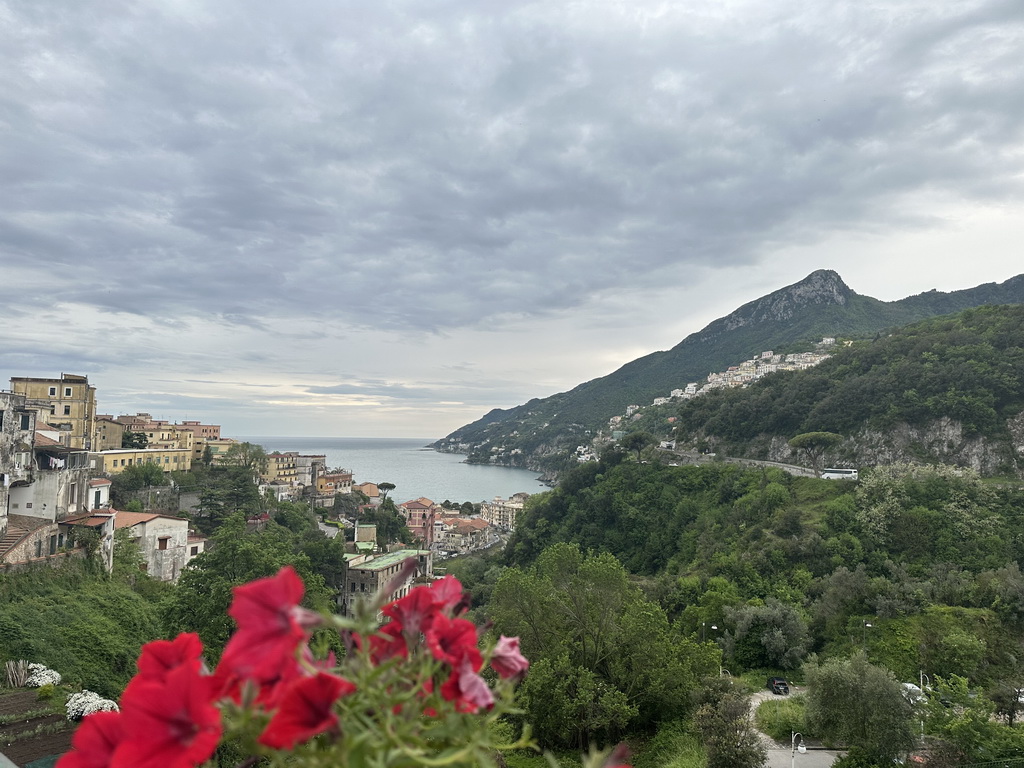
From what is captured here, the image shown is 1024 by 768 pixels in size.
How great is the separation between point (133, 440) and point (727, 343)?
122 metres

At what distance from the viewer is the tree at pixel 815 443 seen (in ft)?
127

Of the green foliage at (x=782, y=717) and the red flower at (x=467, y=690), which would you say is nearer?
the red flower at (x=467, y=690)

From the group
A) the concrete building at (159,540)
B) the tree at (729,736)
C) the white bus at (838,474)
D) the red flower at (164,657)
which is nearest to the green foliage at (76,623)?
the concrete building at (159,540)

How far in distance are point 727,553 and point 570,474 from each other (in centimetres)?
2051

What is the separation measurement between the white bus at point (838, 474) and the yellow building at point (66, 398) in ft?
137

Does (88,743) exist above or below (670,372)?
below

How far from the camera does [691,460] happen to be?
146ft

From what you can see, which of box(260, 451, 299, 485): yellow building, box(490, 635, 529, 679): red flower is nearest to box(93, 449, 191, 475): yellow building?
box(260, 451, 299, 485): yellow building

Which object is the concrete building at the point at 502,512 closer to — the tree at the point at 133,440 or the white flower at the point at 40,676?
the tree at the point at 133,440

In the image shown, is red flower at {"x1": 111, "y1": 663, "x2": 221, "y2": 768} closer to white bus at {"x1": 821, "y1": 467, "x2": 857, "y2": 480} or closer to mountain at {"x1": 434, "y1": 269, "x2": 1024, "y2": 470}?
white bus at {"x1": 821, "y1": 467, "x2": 857, "y2": 480}

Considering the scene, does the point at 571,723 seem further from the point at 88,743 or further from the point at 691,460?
the point at 691,460

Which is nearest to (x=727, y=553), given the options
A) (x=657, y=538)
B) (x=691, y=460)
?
(x=657, y=538)

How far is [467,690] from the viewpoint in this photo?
3.62 feet

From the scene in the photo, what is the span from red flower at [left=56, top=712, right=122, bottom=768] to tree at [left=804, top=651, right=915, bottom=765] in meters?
13.6
